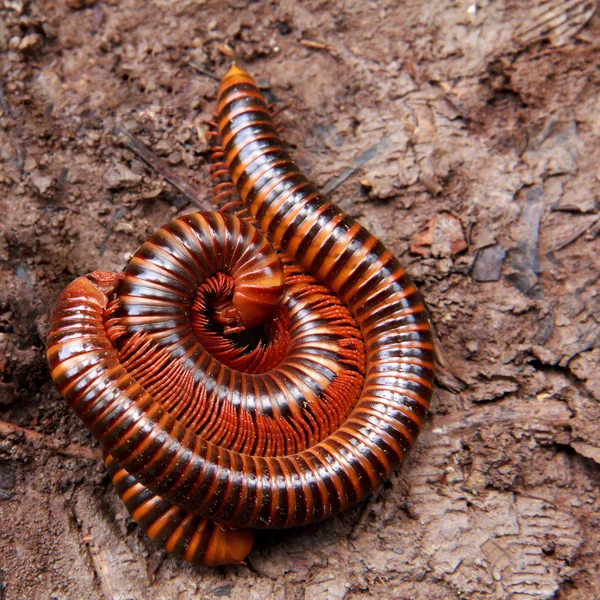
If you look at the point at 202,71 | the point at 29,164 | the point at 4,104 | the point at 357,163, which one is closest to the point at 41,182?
the point at 29,164

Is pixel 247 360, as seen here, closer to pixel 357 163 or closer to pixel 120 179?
pixel 120 179

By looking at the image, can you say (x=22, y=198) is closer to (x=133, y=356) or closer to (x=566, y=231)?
(x=133, y=356)

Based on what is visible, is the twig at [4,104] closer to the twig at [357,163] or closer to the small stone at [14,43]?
the small stone at [14,43]

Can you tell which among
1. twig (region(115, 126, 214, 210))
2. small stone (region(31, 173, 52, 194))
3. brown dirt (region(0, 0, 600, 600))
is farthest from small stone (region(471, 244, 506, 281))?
small stone (region(31, 173, 52, 194))

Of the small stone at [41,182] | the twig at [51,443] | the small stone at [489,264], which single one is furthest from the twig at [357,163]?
the twig at [51,443]

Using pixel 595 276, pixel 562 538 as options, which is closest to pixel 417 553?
pixel 562 538

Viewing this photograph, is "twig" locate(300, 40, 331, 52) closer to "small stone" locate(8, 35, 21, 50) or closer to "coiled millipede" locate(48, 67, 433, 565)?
"coiled millipede" locate(48, 67, 433, 565)
